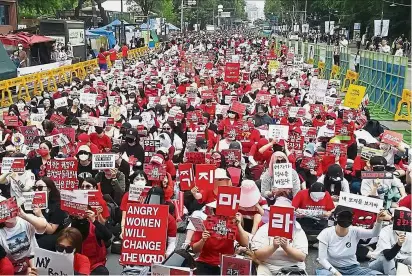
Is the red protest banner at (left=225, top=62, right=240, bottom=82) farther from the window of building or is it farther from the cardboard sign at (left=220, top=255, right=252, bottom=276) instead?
the window of building

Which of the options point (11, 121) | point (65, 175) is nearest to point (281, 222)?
point (65, 175)

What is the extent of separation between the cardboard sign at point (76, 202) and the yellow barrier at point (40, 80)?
64.5ft

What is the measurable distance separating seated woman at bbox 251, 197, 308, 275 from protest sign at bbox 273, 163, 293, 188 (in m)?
2.17

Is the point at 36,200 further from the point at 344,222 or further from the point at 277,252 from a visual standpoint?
the point at 344,222

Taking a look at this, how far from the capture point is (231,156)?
1098cm

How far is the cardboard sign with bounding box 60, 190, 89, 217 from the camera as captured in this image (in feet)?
23.8

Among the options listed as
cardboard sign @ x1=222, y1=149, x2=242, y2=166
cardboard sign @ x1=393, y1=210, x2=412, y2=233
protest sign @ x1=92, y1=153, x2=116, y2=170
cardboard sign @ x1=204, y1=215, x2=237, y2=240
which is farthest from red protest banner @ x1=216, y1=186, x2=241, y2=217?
cardboard sign @ x1=222, y1=149, x2=242, y2=166

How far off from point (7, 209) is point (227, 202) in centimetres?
220

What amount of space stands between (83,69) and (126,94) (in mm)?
16393

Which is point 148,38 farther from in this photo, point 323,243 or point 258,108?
point 323,243

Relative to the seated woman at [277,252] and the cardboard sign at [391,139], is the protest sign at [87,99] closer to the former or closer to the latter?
the cardboard sign at [391,139]

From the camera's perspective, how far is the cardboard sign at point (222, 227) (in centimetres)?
685

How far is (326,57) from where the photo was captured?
38500 mm

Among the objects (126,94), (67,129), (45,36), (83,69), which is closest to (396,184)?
(67,129)
